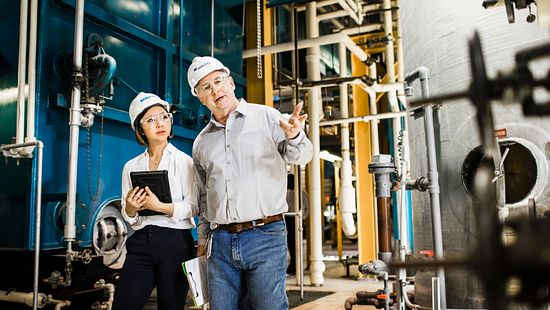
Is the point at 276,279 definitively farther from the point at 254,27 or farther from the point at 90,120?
the point at 254,27

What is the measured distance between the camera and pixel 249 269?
6.73 ft

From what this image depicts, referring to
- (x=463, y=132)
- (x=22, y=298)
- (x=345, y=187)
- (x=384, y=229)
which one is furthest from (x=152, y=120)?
(x=345, y=187)

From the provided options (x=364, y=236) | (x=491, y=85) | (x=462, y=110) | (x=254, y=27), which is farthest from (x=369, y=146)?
(x=491, y=85)

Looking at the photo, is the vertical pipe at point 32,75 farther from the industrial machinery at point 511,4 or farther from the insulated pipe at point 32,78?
the industrial machinery at point 511,4

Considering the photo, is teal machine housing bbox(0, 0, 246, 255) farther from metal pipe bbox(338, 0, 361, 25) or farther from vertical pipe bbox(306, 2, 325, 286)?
metal pipe bbox(338, 0, 361, 25)

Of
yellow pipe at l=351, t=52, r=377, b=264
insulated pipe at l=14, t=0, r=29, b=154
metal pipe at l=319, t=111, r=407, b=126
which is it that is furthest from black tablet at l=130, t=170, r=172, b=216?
yellow pipe at l=351, t=52, r=377, b=264

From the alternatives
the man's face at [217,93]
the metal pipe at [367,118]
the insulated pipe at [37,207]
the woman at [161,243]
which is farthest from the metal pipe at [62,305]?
the metal pipe at [367,118]

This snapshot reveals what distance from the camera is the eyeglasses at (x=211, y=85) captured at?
221 cm

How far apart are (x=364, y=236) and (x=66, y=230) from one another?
16.9 ft

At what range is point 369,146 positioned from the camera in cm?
762

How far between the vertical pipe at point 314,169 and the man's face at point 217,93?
406cm

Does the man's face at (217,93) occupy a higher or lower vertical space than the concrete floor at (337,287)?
higher

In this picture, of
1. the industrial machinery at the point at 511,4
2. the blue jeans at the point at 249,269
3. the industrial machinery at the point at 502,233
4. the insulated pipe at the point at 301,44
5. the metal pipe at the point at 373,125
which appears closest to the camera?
the industrial machinery at the point at 502,233

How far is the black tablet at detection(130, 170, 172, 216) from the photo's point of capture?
7.68 feet
